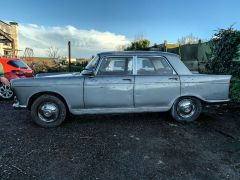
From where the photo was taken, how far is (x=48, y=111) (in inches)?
206

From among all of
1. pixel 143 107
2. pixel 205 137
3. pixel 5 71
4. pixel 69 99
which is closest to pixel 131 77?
pixel 143 107

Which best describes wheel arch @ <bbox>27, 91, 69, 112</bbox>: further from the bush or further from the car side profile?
the bush

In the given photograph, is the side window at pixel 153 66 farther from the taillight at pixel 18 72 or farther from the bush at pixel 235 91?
the taillight at pixel 18 72

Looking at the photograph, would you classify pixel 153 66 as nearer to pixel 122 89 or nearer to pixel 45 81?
pixel 122 89

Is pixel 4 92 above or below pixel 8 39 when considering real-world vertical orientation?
below

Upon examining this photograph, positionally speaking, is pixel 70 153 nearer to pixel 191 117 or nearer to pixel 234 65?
pixel 191 117

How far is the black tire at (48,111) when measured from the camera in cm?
522

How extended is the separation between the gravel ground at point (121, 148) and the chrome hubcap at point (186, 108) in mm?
262

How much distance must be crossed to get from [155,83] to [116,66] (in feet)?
3.21

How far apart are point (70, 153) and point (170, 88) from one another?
Result: 2760 mm

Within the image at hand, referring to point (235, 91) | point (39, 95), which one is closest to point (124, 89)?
point (39, 95)

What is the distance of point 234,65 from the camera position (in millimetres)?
8117

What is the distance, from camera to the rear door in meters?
5.37

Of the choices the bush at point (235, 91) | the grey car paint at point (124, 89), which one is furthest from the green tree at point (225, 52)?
the grey car paint at point (124, 89)
